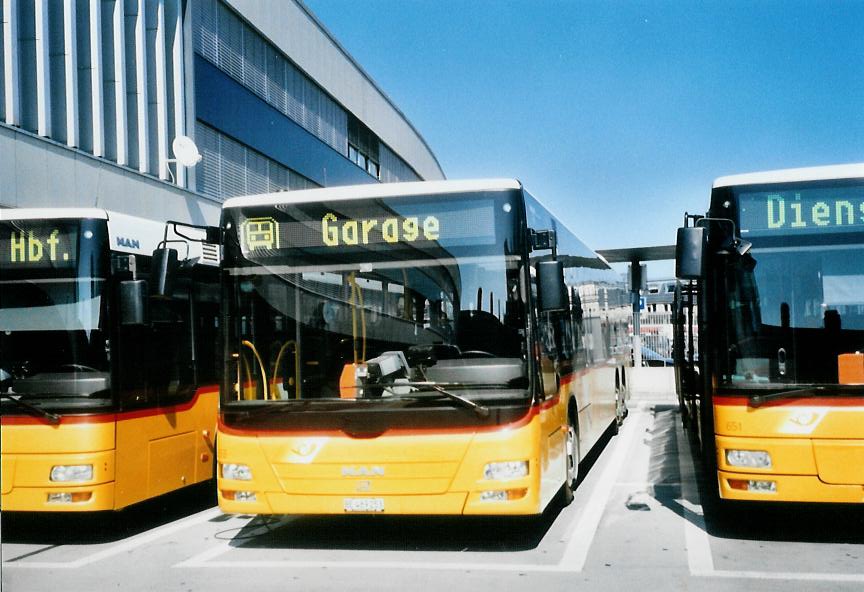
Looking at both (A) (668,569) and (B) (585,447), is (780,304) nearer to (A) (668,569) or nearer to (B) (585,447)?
(A) (668,569)

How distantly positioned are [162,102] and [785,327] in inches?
629

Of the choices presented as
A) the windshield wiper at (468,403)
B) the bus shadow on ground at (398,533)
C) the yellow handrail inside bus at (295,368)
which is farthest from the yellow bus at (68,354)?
the windshield wiper at (468,403)

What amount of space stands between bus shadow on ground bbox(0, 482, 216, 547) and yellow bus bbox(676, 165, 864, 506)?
553 centimetres

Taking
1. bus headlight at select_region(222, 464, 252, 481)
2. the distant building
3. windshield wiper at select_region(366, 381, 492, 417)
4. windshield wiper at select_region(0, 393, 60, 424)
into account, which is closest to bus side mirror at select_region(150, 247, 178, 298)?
windshield wiper at select_region(0, 393, 60, 424)

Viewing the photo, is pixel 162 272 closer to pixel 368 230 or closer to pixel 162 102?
pixel 368 230

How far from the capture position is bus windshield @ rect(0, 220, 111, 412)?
Answer: 26.0 feet

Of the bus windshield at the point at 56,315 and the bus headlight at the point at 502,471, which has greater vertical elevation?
the bus windshield at the point at 56,315

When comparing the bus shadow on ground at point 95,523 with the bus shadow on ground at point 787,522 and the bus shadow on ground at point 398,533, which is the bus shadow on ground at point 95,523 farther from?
the bus shadow on ground at point 787,522

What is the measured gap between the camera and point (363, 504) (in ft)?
24.0

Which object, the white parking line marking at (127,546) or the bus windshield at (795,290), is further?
the white parking line marking at (127,546)

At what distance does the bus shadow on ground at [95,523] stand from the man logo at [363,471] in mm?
2642

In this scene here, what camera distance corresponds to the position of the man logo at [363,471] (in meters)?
7.29

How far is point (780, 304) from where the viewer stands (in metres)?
7.56

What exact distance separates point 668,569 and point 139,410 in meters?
4.80
